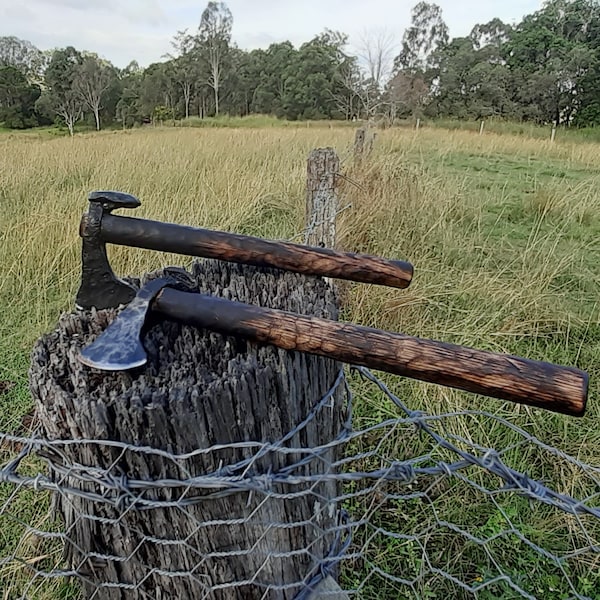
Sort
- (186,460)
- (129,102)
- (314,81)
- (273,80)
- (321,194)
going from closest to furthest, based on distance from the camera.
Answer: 1. (186,460)
2. (321,194)
3. (314,81)
4. (129,102)
5. (273,80)

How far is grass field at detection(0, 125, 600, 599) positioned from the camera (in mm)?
2500

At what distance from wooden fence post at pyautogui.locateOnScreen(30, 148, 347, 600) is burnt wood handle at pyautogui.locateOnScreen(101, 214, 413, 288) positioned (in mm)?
193

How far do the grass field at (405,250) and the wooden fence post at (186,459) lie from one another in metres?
1.05

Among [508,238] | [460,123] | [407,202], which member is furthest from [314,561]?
[460,123]

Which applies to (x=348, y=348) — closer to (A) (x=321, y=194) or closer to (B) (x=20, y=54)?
(A) (x=321, y=194)

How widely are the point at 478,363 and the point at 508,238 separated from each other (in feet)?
15.3

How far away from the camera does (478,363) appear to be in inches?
31.7

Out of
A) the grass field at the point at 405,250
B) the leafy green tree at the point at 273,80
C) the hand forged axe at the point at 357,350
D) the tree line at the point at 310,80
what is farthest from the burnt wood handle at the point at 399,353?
the leafy green tree at the point at 273,80

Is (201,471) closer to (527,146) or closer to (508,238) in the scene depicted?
(508,238)

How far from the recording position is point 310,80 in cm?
3644

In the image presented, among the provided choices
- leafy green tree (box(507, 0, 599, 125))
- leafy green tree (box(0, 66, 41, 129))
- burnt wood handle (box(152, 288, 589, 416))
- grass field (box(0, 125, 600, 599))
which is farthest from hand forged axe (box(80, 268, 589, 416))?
leafy green tree (box(0, 66, 41, 129))

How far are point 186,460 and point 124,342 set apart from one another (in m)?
0.22

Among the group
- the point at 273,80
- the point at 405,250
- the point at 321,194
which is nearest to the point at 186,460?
the point at 321,194

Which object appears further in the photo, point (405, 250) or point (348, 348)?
point (405, 250)
